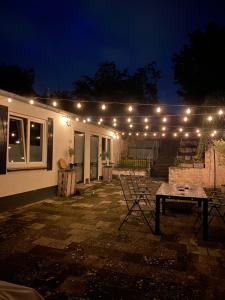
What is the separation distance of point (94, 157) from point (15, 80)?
1010 centimetres

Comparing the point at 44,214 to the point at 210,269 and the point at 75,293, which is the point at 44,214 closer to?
→ the point at 75,293

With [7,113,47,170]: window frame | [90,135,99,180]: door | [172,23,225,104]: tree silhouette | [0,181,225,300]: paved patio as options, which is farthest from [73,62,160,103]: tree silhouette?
[0,181,225,300]: paved patio

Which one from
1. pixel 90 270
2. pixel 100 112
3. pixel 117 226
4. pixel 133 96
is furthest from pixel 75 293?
pixel 133 96

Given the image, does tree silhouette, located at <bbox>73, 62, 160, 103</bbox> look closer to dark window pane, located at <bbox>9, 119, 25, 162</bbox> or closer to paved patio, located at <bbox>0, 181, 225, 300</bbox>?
dark window pane, located at <bbox>9, 119, 25, 162</bbox>

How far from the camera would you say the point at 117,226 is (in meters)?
4.70

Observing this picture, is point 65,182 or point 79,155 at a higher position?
point 79,155

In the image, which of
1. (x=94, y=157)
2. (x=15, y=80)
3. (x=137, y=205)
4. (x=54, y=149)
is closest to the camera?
(x=137, y=205)

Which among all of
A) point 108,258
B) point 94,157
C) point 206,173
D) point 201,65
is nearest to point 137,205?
point 108,258

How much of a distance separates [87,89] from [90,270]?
61.5 feet

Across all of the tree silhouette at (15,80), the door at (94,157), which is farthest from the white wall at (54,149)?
the tree silhouette at (15,80)

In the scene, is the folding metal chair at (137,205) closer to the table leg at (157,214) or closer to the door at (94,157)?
the table leg at (157,214)

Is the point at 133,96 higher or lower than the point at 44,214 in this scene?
higher

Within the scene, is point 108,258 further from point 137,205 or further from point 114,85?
point 114,85

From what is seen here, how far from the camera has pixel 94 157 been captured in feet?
36.0
